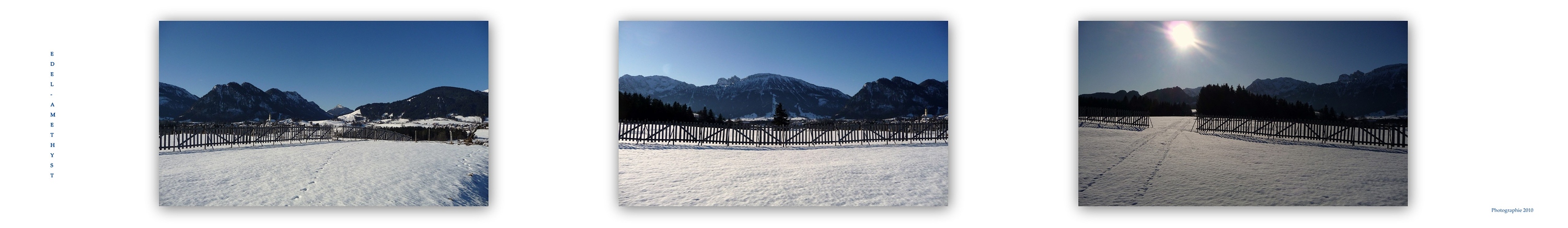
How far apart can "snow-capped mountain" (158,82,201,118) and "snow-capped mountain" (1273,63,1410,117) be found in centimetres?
753

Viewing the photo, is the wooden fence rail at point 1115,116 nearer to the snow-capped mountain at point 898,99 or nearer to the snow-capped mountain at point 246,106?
the snow-capped mountain at point 898,99

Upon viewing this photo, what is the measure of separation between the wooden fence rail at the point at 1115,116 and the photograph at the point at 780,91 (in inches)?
40.2

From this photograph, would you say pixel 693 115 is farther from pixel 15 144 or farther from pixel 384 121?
pixel 15 144

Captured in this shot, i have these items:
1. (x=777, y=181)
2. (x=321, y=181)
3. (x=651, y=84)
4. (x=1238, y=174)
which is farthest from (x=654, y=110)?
(x=1238, y=174)

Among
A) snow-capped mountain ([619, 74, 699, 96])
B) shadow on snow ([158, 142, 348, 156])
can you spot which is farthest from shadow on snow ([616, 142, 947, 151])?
shadow on snow ([158, 142, 348, 156])

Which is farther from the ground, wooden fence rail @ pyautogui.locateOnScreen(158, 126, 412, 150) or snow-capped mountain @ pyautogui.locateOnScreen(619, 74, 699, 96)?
snow-capped mountain @ pyautogui.locateOnScreen(619, 74, 699, 96)

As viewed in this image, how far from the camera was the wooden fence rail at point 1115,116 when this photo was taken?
5250mm

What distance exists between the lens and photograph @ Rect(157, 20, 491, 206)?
202 inches

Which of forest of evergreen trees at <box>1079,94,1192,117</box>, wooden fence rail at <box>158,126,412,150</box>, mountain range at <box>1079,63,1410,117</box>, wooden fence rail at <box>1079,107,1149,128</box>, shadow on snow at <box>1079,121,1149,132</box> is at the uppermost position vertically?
mountain range at <box>1079,63,1410,117</box>

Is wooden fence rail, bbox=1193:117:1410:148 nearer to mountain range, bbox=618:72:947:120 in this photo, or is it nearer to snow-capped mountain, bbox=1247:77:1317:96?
snow-capped mountain, bbox=1247:77:1317:96

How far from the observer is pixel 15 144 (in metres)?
5.27

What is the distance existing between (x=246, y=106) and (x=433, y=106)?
1264mm
